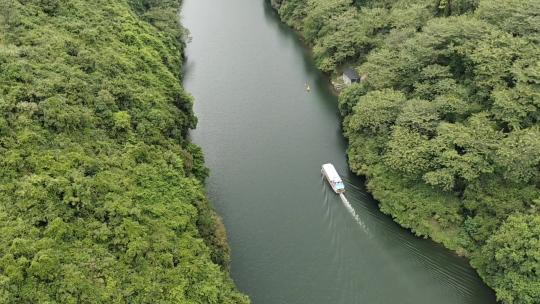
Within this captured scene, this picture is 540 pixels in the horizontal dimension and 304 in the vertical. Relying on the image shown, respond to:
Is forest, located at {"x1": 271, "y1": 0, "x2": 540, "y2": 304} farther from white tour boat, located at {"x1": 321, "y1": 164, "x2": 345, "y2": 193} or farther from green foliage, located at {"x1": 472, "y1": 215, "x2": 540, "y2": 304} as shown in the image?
white tour boat, located at {"x1": 321, "y1": 164, "x2": 345, "y2": 193}

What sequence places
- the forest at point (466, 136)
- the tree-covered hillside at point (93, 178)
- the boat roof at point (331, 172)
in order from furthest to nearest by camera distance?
the boat roof at point (331, 172), the forest at point (466, 136), the tree-covered hillside at point (93, 178)

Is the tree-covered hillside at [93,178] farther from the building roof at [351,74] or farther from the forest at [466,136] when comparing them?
the building roof at [351,74]

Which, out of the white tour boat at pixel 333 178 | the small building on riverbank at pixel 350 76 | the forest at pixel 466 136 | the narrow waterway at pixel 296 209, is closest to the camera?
the forest at pixel 466 136

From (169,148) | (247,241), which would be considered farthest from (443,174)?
(169,148)

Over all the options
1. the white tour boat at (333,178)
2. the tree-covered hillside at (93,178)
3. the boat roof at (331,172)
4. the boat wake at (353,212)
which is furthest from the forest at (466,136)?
the tree-covered hillside at (93,178)

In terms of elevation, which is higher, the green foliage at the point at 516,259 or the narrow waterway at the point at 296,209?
the green foliage at the point at 516,259

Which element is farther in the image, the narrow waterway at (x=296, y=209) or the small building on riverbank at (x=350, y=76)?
the small building on riverbank at (x=350, y=76)

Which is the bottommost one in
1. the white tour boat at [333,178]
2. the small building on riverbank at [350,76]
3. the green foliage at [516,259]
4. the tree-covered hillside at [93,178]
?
the tree-covered hillside at [93,178]

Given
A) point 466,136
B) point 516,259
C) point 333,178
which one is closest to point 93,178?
point 333,178

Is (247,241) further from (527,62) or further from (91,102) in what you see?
(527,62)
